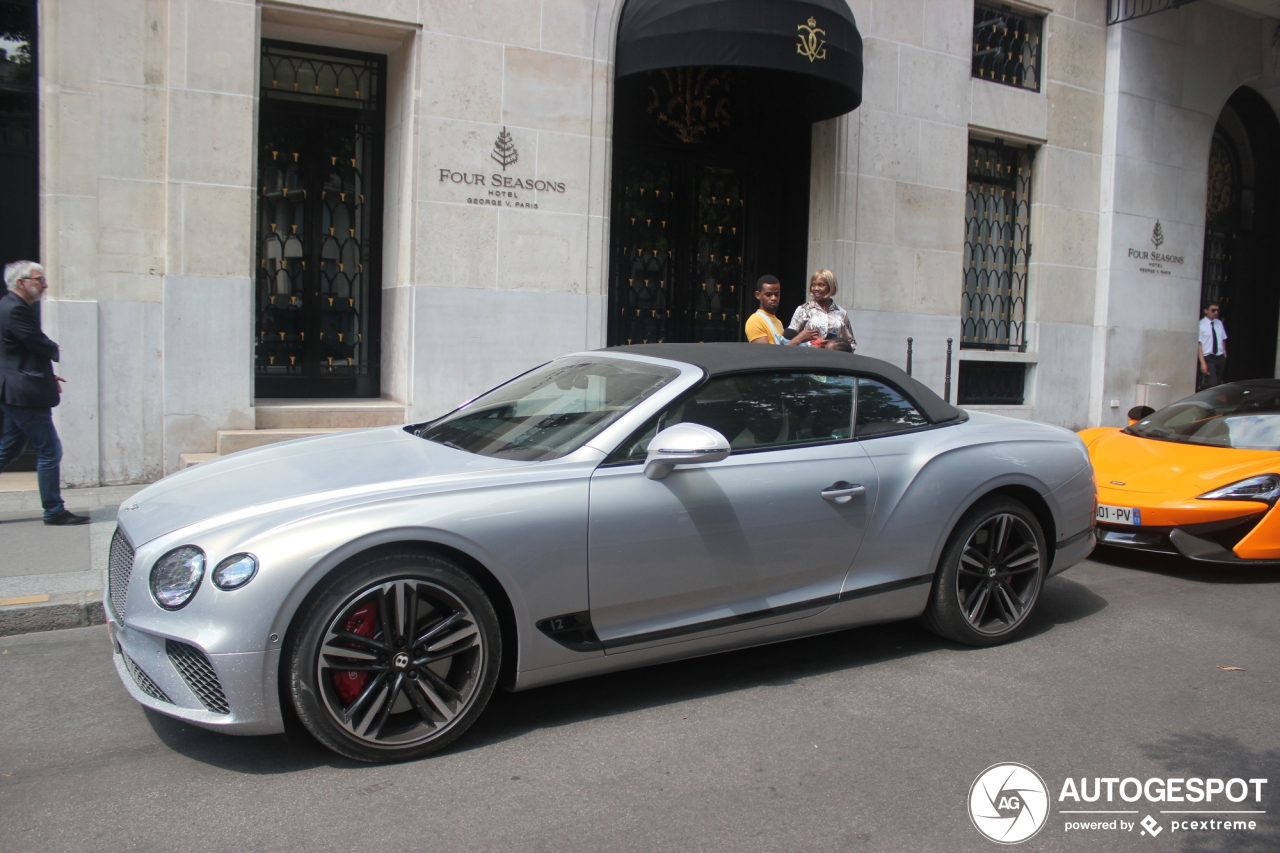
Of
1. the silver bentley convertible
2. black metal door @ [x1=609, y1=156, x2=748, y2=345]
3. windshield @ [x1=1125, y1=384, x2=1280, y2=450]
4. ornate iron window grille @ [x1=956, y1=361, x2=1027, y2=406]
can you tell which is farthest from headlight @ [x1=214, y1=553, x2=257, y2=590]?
ornate iron window grille @ [x1=956, y1=361, x2=1027, y2=406]

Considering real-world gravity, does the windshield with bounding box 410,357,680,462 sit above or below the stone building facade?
below

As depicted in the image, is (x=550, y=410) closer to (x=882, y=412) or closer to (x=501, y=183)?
(x=882, y=412)

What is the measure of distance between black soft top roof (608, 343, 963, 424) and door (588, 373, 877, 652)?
0.07 metres

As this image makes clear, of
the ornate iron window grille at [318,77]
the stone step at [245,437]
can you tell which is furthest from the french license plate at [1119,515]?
the ornate iron window grille at [318,77]

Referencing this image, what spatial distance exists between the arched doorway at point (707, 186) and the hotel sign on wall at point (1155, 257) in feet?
20.0

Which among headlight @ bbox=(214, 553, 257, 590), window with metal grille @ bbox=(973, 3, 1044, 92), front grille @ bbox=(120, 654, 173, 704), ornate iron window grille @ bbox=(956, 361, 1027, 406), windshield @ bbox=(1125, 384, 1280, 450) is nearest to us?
headlight @ bbox=(214, 553, 257, 590)

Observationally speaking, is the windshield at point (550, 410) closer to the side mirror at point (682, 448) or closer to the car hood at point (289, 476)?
the car hood at point (289, 476)

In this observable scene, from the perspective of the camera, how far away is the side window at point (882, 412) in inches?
196

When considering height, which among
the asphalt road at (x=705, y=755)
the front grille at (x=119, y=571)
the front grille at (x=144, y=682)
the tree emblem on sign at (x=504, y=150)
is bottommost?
the asphalt road at (x=705, y=755)

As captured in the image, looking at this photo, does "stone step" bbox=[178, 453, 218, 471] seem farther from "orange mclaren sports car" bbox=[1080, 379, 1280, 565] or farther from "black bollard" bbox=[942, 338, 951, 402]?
"black bollard" bbox=[942, 338, 951, 402]

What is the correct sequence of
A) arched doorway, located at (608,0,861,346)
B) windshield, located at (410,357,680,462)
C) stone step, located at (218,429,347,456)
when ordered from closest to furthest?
1. windshield, located at (410,357,680,462)
2. stone step, located at (218,429,347,456)
3. arched doorway, located at (608,0,861,346)

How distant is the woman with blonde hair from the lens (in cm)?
902

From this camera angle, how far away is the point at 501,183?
33.6 ft

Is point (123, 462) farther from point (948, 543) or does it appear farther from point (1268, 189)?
point (1268, 189)
